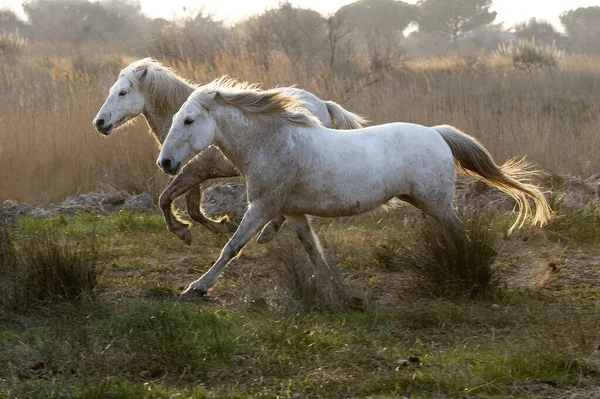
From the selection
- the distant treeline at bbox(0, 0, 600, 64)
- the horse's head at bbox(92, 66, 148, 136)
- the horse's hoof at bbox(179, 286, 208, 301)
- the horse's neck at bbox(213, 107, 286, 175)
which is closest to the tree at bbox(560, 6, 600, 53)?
the distant treeline at bbox(0, 0, 600, 64)

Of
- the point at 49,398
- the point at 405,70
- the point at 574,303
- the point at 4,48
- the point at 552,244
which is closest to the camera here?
the point at 49,398

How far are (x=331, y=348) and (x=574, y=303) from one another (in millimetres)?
1982

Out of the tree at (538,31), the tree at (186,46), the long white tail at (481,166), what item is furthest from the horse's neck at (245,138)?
the tree at (538,31)

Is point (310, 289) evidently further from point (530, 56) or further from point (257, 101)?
point (530, 56)

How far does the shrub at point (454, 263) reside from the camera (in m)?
6.46

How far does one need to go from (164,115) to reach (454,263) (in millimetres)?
2788

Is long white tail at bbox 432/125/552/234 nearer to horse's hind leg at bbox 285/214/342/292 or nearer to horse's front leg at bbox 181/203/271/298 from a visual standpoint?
horse's hind leg at bbox 285/214/342/292

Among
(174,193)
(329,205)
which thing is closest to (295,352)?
(329,205)

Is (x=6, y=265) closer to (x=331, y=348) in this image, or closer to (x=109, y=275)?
(x=109, y=275)

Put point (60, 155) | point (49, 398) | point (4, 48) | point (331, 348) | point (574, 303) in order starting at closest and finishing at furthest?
point (49, 398)
point (331, 348)
point (574, 303)
point (60, 155)
point (4, 48)

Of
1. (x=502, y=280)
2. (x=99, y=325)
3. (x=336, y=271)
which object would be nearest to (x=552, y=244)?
(x=502, y=280)

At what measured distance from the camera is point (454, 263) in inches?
254

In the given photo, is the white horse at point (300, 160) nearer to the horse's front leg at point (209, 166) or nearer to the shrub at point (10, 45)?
the horse's front leg at point (209, 166)

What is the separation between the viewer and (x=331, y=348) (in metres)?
5.24
